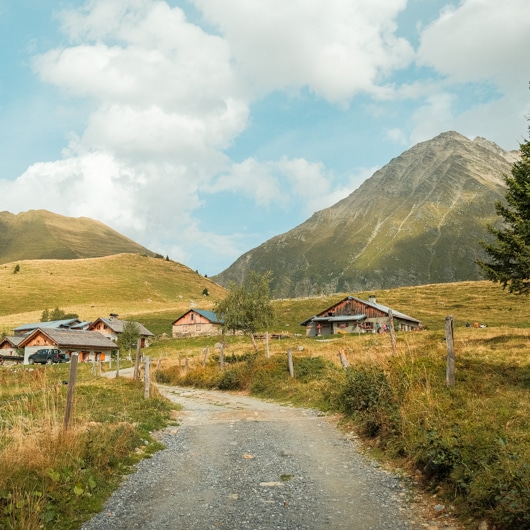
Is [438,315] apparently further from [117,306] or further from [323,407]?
[117,306]

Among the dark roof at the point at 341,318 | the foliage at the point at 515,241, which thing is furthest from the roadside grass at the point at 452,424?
the dark roof at the point at 341,318

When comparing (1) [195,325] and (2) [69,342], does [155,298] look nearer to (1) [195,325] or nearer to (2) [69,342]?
(1) [195,325]

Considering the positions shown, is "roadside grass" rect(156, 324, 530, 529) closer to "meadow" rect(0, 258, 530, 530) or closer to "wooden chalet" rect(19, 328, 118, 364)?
"meadow" rect(0, 258, 530, 530)

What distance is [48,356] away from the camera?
70.6 meters

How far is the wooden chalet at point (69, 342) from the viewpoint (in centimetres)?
7625

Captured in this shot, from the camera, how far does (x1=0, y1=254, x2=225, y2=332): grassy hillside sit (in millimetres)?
130750

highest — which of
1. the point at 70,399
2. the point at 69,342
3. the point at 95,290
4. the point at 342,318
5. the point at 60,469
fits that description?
the point at 95,290

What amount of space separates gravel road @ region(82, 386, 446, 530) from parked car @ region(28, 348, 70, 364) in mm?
62669

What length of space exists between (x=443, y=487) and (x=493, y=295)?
115 meters

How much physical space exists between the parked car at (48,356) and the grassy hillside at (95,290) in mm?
44112

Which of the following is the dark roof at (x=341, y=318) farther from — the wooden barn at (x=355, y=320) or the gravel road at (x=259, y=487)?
the gravel road at (x=259, y=487)

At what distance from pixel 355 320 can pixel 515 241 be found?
5827cm

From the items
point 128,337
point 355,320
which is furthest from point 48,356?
point 355,320

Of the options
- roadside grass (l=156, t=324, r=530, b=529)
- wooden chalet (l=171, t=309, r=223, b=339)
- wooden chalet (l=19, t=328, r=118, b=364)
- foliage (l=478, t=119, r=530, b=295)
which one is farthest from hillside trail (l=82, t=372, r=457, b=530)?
wooden chalet (l=171, t=309, r=223, b=339)
